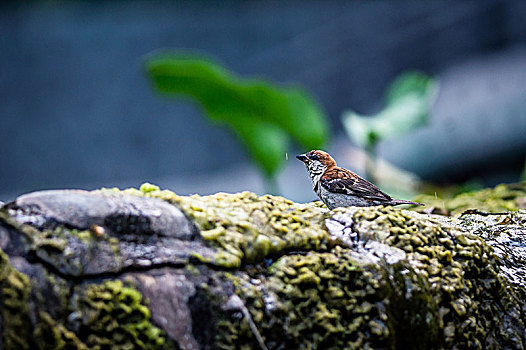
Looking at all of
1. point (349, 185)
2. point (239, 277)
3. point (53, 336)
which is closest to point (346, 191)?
point (349, 185)

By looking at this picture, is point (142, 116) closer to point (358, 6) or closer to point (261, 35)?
point (261, 35)

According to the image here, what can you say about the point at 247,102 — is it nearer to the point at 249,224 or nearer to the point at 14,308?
the point at 249,224

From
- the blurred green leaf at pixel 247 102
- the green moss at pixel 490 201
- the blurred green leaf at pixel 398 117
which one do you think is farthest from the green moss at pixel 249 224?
the blurred green leaf at pixel 398 117

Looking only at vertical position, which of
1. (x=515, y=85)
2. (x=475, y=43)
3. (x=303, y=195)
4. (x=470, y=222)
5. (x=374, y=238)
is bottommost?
(x=374, y=238)


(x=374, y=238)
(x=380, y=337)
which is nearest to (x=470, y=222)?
(x=374, y=238)

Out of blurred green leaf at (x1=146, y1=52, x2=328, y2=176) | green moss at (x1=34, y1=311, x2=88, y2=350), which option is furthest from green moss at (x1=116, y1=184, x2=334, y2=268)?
blurred green leaf at (x1=146, y1=52, x2=328, y2=176)

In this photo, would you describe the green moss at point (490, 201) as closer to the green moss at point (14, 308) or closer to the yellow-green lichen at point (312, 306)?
the yellow-green lichen at point (312, 306)
